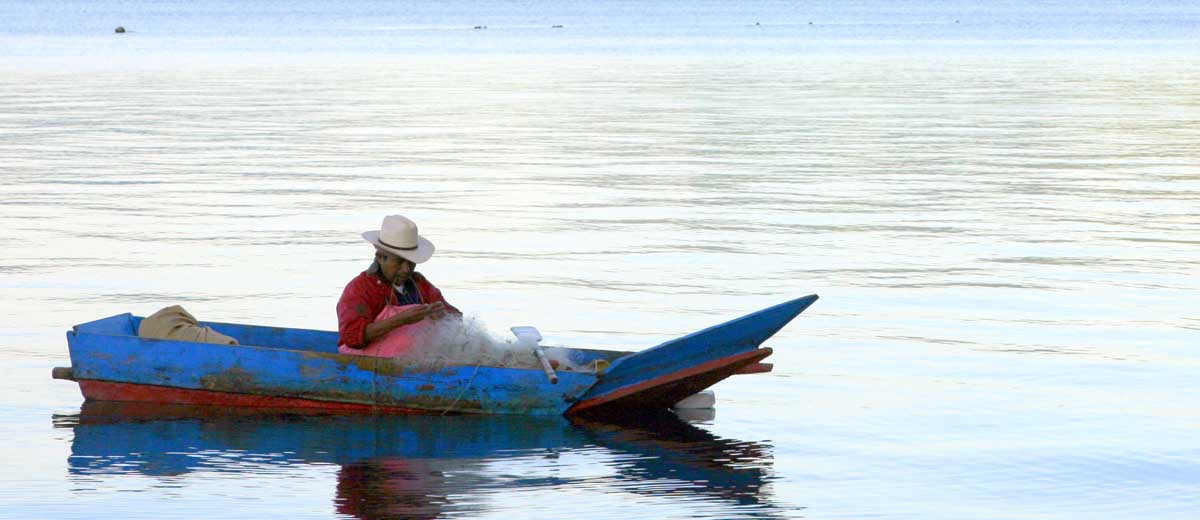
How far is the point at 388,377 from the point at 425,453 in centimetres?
83

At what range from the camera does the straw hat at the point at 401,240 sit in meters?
11.3

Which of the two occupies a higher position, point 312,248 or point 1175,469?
point 312,248

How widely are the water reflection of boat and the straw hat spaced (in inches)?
39.6

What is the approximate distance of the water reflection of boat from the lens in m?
10.0

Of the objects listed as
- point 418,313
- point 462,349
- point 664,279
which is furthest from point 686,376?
point 664,279

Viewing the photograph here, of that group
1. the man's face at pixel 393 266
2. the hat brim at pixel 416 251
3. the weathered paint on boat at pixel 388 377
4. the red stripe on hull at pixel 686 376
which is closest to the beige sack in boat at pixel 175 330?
the weathered paint on boat at pixel 388 377

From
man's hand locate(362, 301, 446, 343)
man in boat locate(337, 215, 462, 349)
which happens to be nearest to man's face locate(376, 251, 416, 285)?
man in boat locate(337, 215, 462, 349)

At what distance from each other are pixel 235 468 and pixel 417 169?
16.9 metres

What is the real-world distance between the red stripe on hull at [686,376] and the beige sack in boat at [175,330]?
2336mm

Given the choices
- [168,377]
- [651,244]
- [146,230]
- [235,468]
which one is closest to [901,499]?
[235,468]

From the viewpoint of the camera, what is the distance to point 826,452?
431 inches

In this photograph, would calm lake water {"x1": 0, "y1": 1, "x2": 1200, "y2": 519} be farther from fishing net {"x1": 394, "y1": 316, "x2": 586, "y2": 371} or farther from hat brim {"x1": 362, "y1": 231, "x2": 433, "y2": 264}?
hat brim {"x1": 362, "y1": 231, "x2": 433, "y2": 264}

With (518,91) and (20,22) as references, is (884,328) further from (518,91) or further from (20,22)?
(20,22)

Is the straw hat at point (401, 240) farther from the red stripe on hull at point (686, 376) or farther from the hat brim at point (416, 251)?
the red stripe on hull at point (686, 376)
